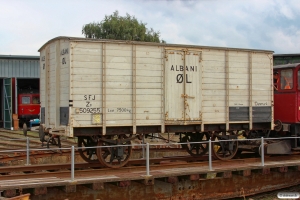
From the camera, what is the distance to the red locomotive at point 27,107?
1321 inches

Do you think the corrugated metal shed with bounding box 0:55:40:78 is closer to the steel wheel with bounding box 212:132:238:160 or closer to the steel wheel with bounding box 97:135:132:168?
the steel wheel with bounding box 97:135:132:168

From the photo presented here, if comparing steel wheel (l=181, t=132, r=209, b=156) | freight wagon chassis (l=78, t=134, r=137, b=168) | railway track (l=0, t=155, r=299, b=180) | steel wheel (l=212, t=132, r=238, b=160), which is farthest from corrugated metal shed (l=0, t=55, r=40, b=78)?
steel wheel (l=212, t=132, r=238, b=160)

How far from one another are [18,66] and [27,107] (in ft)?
13.6

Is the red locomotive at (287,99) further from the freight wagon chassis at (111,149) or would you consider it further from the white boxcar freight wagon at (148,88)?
the freight wagon chassis at (111,149)

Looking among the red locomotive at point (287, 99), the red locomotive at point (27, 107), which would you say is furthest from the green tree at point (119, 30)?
the red locomotive at point (287, 99)

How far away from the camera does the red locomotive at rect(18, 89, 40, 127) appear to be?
33562 millimetres

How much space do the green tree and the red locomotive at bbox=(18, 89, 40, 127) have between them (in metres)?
13.0

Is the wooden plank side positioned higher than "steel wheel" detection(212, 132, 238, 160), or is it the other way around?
the wooden plank side

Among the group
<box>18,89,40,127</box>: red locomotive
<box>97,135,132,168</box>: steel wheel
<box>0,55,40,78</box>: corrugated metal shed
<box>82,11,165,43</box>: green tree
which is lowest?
<box>97,135,132,168</box>: steel wheel

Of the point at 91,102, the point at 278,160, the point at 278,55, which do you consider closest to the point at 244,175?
the point at 278,160

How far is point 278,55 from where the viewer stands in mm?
26797

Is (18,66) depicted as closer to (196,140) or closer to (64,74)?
(64,74)

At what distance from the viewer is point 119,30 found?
43875 mm

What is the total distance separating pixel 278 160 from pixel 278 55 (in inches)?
602
